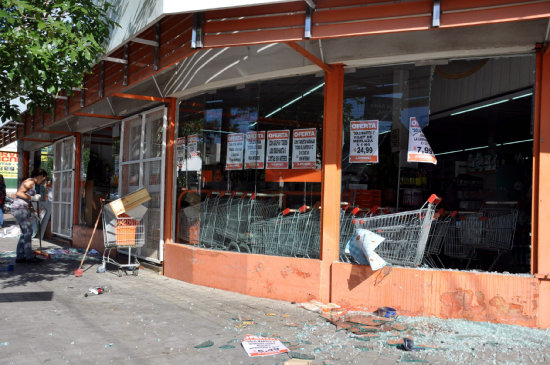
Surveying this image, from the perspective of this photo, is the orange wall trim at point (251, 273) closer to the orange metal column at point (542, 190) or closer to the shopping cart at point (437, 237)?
the shopping cart at point (437, 237)

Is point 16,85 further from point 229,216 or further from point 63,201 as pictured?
point 63,201

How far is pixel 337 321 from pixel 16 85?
216 inches

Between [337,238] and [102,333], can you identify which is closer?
[102,333]

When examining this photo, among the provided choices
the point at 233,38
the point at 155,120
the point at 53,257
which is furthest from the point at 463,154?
the point at 53,257

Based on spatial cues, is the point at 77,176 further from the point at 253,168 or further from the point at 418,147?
the point at 418,147

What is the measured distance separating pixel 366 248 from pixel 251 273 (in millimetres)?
1894

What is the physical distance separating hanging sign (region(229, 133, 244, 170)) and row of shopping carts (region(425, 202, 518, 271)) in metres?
3.22

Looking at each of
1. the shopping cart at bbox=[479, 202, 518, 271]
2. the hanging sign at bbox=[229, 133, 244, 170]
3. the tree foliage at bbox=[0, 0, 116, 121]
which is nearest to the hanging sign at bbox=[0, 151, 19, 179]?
the tree foliage at bbox=[0, 0, 116, 121]

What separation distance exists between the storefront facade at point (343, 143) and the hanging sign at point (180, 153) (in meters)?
0.04

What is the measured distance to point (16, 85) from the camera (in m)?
6.80

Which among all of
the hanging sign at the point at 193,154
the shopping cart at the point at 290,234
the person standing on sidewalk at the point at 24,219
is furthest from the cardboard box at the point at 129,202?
the person standing on sidewalk at the point at 24,219

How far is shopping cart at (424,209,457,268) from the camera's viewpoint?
A: 668 centimetres

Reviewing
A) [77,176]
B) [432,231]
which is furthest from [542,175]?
[77,176]

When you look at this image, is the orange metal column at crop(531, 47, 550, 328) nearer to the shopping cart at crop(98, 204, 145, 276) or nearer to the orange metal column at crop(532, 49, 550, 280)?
the orange metal column at crop(532, 49, 550, 280)
